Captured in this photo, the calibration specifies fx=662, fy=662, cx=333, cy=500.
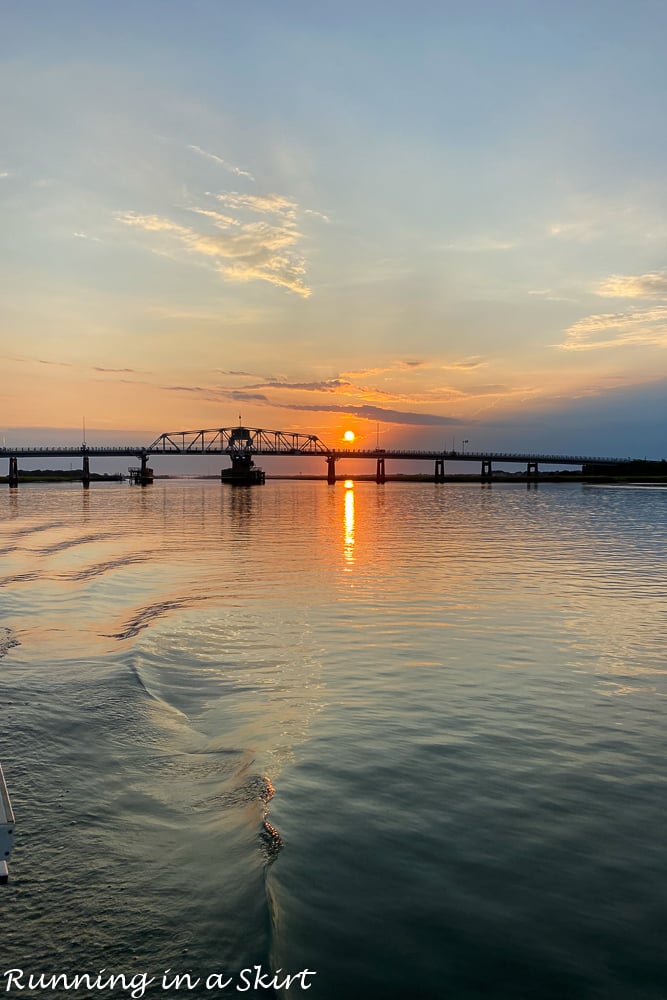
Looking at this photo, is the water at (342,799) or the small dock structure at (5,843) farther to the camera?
the water at (342,799)

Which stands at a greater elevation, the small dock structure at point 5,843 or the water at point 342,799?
the small dock structure at point 5,843

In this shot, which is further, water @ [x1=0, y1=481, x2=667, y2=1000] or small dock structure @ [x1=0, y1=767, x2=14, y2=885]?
water @ [x1=0, y1=481, x2=667, y2=1000]

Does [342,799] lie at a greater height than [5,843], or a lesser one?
lesser

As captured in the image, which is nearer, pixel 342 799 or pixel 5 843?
pixel 5 843

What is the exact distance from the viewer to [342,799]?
424 inches

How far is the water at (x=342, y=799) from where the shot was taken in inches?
280

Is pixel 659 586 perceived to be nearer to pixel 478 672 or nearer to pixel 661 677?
pixel 661 677

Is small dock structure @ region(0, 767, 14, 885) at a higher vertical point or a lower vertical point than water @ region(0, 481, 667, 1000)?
higher

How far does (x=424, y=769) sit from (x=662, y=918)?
4704 millimetres

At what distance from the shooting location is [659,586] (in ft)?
106

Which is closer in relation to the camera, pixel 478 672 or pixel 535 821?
pixel 535 821

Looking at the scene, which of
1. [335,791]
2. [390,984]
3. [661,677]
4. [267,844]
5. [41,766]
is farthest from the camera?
[661,677]

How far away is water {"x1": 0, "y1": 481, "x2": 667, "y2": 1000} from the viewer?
7105 millimetres

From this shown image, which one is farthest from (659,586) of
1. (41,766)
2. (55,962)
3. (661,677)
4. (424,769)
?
(55,962)
